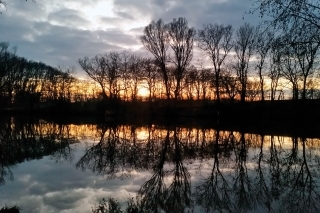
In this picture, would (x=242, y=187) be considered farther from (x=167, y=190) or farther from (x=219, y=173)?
(x=167, y=190)

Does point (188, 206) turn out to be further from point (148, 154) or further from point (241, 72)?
point (241, 72)

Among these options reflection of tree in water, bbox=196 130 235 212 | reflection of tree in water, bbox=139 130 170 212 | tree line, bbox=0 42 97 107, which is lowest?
reflection of tree in water, bbox=196 130 235 212

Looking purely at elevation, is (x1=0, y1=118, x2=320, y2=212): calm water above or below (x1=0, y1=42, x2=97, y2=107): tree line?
below

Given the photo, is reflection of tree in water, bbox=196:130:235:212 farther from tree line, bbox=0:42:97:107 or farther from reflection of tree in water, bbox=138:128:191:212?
tree line, bbox=0:42:97:107

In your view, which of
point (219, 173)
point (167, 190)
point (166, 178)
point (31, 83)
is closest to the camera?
point (167, 190)

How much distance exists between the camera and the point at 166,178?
42.2ft

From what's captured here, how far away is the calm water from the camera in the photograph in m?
9.40

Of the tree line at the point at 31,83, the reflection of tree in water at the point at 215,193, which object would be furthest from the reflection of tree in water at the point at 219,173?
the tree line at the point at 31,83

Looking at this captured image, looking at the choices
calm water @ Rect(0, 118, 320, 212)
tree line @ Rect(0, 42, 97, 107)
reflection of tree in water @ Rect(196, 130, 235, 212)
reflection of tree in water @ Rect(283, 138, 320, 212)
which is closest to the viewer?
reflection of tree in water @ Rect(283, 138, 320, 212)

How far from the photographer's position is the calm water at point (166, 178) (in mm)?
9402

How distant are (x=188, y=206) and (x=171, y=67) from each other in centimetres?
5248

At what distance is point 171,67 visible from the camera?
60.6 meters

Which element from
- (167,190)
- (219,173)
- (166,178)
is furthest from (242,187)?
(166,178)

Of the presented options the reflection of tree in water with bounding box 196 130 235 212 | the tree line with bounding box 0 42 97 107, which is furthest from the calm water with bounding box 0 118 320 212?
the tree line with bounding box 0 42 97 107
